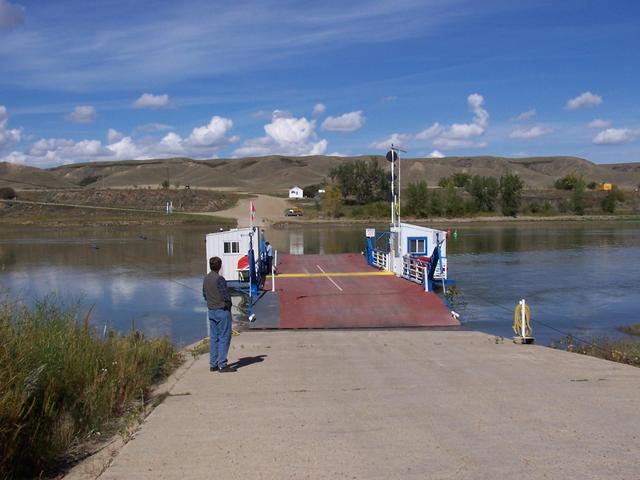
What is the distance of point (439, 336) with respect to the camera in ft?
47.0

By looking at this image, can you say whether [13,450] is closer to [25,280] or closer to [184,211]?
[25,280]

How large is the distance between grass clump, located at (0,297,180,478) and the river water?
296cm

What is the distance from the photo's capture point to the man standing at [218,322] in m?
9.42

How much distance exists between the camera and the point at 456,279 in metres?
31.0

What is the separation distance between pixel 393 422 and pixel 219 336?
11.8 feet

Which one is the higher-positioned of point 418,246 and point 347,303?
point 418,246

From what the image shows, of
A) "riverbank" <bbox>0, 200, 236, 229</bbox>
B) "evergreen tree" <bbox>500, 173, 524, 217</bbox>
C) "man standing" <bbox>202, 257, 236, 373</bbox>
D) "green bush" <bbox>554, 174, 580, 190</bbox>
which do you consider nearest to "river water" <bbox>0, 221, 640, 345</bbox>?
"man standing" <bbox>202, 257, 236, 373</bbox>

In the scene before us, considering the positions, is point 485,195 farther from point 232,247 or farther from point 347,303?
point 347,303

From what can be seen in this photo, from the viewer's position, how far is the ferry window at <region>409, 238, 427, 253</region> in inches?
1036

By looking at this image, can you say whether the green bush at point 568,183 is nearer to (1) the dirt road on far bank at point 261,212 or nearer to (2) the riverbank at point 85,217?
(1) the dirt road on far bank at point 261,212

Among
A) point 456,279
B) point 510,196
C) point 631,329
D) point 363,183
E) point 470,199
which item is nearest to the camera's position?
point 631,329

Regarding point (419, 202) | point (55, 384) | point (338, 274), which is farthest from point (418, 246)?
point (419, 202)

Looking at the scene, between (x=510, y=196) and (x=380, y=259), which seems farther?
(x=510, y=196)

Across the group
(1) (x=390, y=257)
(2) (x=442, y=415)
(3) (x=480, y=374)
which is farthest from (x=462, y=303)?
(2) (x=442, y=415)
